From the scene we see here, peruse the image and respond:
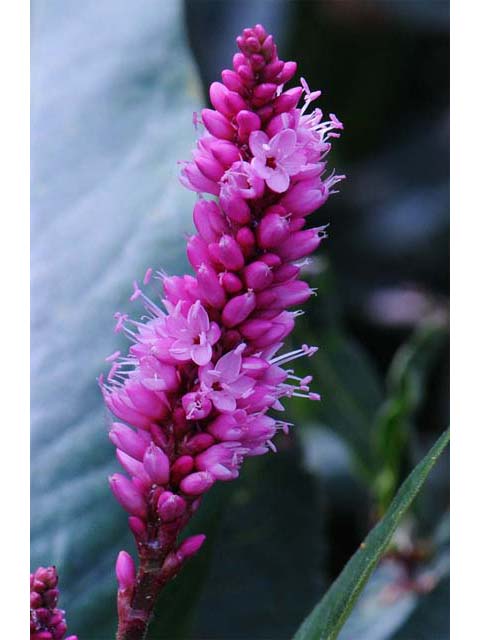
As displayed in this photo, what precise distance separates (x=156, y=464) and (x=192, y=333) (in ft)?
0.25

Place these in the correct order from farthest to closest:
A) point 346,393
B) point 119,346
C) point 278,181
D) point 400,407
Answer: point 346,393
point 400,407
point 119,346
point 278,181

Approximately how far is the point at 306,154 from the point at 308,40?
43.3 inches

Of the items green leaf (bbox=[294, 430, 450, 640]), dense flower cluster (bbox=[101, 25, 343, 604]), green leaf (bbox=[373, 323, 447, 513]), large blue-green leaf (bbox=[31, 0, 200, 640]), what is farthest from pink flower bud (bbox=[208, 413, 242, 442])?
green leaf (bbox=[373, 323, 447, 513])

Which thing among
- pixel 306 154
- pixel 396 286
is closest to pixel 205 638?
pixel 306 154

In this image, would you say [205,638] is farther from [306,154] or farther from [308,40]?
[308,40]

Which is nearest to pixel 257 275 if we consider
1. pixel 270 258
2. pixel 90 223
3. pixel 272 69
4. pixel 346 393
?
pixel 270 258

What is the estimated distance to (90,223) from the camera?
89 cm

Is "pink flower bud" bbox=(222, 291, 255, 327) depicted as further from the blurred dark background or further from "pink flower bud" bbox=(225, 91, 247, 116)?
the blurred dark background

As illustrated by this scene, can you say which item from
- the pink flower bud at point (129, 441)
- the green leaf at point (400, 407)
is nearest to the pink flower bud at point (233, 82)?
the pink flower bud at point (129, 441)

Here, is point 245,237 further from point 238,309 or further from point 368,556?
point 368,556

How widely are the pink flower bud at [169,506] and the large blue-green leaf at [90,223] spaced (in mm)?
208

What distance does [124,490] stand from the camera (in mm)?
605

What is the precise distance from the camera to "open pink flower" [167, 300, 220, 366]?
0.59m

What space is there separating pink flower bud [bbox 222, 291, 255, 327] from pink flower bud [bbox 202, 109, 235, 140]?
91 millimetres
